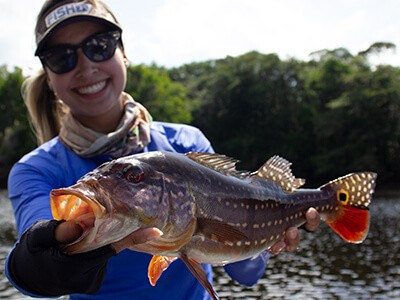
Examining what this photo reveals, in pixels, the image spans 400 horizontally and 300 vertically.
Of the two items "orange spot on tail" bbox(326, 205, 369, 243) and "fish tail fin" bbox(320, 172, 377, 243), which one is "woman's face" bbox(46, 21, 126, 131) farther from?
"orange spot on tail" bbox(326, 205, 369, 243)

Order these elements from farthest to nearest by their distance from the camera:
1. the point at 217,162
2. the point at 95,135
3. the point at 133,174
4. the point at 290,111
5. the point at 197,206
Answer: the point at 290,111 → the point at 95,135 → the point at 217,162 → the point at 197,206 → the point at 133,174

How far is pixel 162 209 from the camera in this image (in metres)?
2.71

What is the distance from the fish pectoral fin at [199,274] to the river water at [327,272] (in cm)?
1480

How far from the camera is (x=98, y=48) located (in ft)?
12.9

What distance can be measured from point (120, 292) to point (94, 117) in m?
1.54

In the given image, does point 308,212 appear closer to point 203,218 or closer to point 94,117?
point 203,218

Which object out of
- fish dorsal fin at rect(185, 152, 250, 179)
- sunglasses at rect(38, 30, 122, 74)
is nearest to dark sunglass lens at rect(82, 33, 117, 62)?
sunglasses at rect(38, 30, 122, 74)

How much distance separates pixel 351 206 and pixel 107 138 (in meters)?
2.21

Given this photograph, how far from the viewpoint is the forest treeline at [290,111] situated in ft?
174

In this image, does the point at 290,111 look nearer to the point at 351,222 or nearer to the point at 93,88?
the point at 351,222

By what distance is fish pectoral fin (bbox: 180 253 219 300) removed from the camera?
2764 mm

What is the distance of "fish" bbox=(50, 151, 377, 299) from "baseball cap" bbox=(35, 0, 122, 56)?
60.9 inches

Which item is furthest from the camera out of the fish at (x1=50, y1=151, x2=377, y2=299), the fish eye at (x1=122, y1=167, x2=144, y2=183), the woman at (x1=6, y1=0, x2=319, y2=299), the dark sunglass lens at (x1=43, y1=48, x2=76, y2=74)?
the dark sunglass lens at (x1=43, y1=48, x2=76, y2=74)

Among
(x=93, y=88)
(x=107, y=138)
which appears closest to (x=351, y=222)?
(x=107, y=138)
